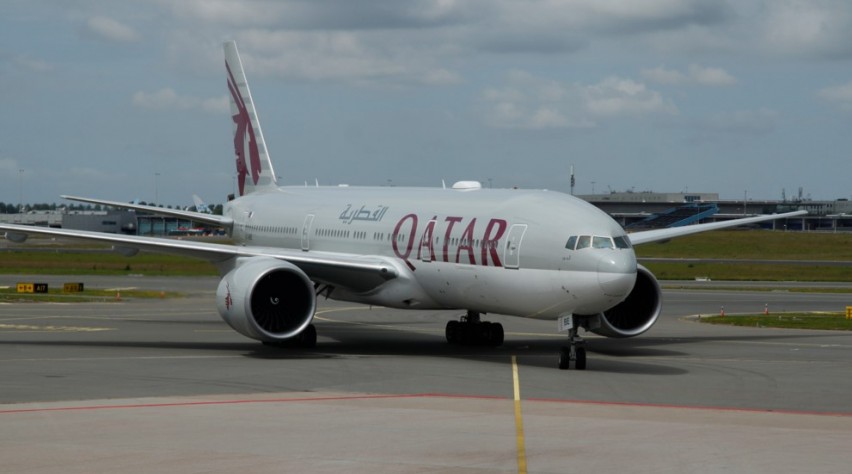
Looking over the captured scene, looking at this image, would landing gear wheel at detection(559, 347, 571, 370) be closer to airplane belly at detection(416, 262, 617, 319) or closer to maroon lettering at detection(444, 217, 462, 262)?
airplane belly at detection(416, 262, 617, 319)

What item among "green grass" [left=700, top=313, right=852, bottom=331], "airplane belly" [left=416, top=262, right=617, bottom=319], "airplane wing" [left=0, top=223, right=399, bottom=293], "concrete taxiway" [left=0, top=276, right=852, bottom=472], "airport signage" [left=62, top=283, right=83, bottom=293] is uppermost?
"airplane wing" [left=0, top=223, right=399, bottom=293]

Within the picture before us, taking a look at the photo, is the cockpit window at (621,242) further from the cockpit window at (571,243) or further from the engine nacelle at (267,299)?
the engine nacelle at (267,299)

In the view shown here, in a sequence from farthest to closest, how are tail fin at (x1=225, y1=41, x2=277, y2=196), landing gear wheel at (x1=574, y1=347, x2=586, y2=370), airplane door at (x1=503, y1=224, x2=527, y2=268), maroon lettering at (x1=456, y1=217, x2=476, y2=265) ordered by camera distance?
tail fin at (x1=225, y1=41, x2=277, y2=196) → maroon lettering at (x1=456, y1=217, x2=476, y2=265) → airplane door at (x1=503, y1=224, x2=527, y2=268) → landing gear wheel at (x1=574, y1=347, x2=586, y2=370)

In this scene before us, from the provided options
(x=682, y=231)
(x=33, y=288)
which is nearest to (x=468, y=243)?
(x=682, y=231)

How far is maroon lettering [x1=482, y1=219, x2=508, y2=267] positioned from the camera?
29.1m

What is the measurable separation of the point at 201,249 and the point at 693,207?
121 m

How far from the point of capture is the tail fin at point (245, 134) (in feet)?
152

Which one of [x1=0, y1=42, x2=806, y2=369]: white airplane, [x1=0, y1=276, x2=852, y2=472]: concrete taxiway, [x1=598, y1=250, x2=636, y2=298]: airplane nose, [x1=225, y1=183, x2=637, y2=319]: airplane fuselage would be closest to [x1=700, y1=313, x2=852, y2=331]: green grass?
[x1=0, y1=276, x2=852, y2=472]: concrete taxiway

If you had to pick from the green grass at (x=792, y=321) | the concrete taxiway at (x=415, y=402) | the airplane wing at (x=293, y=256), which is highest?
the airplane wing at (x=293, y=256)

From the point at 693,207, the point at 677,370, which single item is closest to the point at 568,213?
the point at 677,370

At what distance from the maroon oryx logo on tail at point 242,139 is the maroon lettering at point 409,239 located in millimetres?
14112

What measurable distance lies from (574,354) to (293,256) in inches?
343

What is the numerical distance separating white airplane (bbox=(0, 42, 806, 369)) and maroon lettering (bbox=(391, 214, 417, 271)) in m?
0.04

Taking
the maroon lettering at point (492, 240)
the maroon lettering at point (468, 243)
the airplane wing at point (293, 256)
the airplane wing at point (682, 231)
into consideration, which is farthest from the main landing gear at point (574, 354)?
the airplane wing at point (682, 231)
